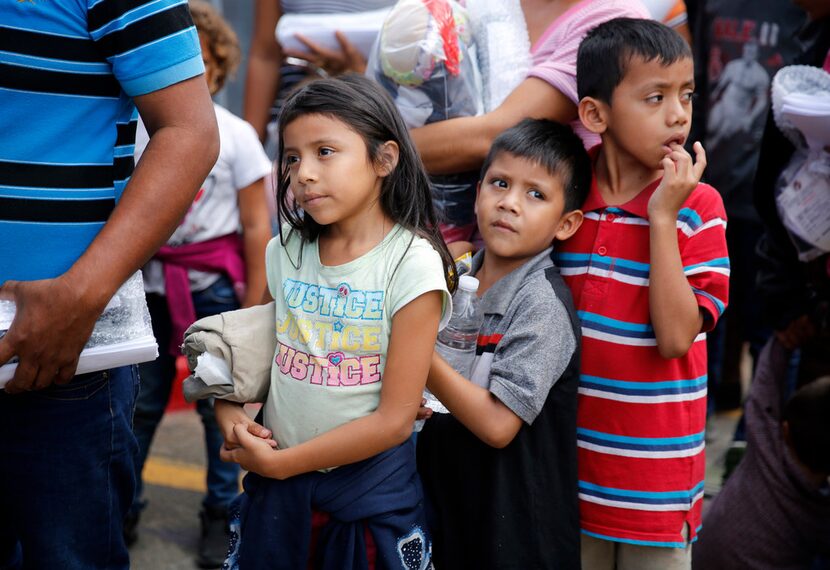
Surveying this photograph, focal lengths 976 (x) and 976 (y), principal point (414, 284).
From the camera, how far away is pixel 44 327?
1.76 metres

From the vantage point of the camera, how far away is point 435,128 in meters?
2.39

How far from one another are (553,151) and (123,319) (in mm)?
1009

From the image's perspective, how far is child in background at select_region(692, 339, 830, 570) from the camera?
261 cm

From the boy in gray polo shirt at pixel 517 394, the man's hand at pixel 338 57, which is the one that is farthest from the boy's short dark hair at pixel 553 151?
the man's hand at pixel 338 57

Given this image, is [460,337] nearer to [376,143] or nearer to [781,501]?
[376,143]

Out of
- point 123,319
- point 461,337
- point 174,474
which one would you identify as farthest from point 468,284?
point 174,474

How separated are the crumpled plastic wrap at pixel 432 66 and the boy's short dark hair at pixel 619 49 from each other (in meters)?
0.30

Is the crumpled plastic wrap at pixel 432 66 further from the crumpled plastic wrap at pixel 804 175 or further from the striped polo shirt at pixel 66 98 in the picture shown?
the crumpled plastic wrap at pixel 804 175

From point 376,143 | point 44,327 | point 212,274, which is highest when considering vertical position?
point 376,143

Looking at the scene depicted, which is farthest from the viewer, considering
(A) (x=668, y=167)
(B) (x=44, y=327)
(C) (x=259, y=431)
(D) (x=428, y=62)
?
(D) (x=428, y=62)

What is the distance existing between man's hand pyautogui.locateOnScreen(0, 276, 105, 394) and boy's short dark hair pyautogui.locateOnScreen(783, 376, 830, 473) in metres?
1.84

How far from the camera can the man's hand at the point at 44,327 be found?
5.77 feet

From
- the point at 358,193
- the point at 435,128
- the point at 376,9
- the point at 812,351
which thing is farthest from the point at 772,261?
the point at 376,9

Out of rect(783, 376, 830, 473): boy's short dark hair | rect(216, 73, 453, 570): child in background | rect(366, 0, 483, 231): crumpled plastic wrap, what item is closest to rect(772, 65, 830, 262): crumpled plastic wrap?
rect(783, 376, 830, 473): boy's short dark hair
